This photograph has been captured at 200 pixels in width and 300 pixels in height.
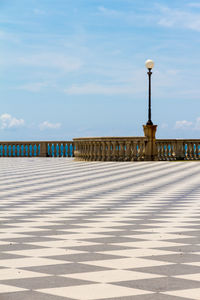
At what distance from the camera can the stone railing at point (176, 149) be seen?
94.9 feet

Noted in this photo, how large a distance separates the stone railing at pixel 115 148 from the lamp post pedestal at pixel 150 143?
0.68ft

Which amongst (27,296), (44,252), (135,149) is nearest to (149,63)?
(135,149)

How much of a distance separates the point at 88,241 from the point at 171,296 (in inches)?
99.7

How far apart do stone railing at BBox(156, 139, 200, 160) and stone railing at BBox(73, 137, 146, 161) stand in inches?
59.1

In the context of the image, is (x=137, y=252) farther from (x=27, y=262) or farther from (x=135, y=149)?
(x=135, y=149)

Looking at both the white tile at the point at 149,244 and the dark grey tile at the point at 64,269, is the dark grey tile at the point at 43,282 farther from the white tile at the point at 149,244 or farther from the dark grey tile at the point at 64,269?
the white tile at the point at 149,244

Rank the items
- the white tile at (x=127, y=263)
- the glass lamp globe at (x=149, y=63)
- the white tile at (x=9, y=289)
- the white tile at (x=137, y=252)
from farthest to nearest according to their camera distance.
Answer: the glass lamp globe at (x=149, y=63) < the white tile at (x=137, y=252) < the white tile at (x=127, y=263) < the white tile at (x=9, y=289)

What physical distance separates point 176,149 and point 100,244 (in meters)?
22.6

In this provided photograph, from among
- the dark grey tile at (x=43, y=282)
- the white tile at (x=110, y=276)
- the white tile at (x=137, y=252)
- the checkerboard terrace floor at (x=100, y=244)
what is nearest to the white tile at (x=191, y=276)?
the checkerboard terrace floor at (x=100, y=244)

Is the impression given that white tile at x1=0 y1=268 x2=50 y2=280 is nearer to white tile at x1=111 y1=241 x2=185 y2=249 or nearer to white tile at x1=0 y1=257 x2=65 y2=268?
white tile at x1=0 y1=257 x2=65 y2=268

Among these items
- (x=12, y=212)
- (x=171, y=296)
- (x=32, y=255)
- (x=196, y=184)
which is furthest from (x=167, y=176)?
(x=171, y=296)

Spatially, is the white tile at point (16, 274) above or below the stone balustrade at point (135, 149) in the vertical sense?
below

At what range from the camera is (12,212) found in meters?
9.91

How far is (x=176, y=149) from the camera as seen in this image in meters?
29.1
